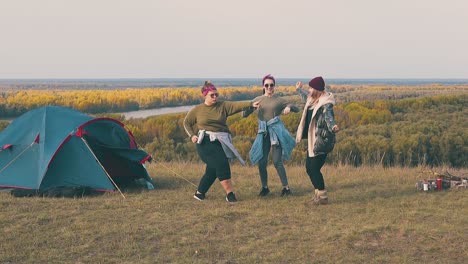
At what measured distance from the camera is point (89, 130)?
9.95 metres

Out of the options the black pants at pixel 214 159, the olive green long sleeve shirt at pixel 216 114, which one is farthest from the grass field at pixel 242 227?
the olive green long sleeve shirt at pixel 216 114

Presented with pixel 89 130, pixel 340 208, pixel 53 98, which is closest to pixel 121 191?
pixel 89 130

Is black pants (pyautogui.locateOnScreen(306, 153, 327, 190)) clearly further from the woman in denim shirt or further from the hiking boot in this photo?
the woman in denim shirt

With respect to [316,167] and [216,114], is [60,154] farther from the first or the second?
[316,167]

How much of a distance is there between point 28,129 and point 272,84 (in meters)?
4.36

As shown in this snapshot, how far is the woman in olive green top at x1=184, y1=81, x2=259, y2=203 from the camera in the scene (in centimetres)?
839

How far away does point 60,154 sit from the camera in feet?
30.4

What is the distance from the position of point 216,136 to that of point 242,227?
1.92 meters

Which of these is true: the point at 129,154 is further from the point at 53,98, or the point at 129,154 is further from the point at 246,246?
the point at 53,98

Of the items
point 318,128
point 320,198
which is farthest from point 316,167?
point 318,128

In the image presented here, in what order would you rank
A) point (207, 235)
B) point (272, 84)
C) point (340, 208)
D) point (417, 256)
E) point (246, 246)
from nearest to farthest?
point (417, 256), point (246, 246), point (207, 235), point (340, 208), point (272, 84)

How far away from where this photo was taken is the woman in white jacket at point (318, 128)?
791 cm

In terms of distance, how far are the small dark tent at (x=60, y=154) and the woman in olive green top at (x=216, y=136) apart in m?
1.73

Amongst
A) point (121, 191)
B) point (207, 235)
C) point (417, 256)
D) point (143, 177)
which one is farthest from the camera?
point (143, 177)
